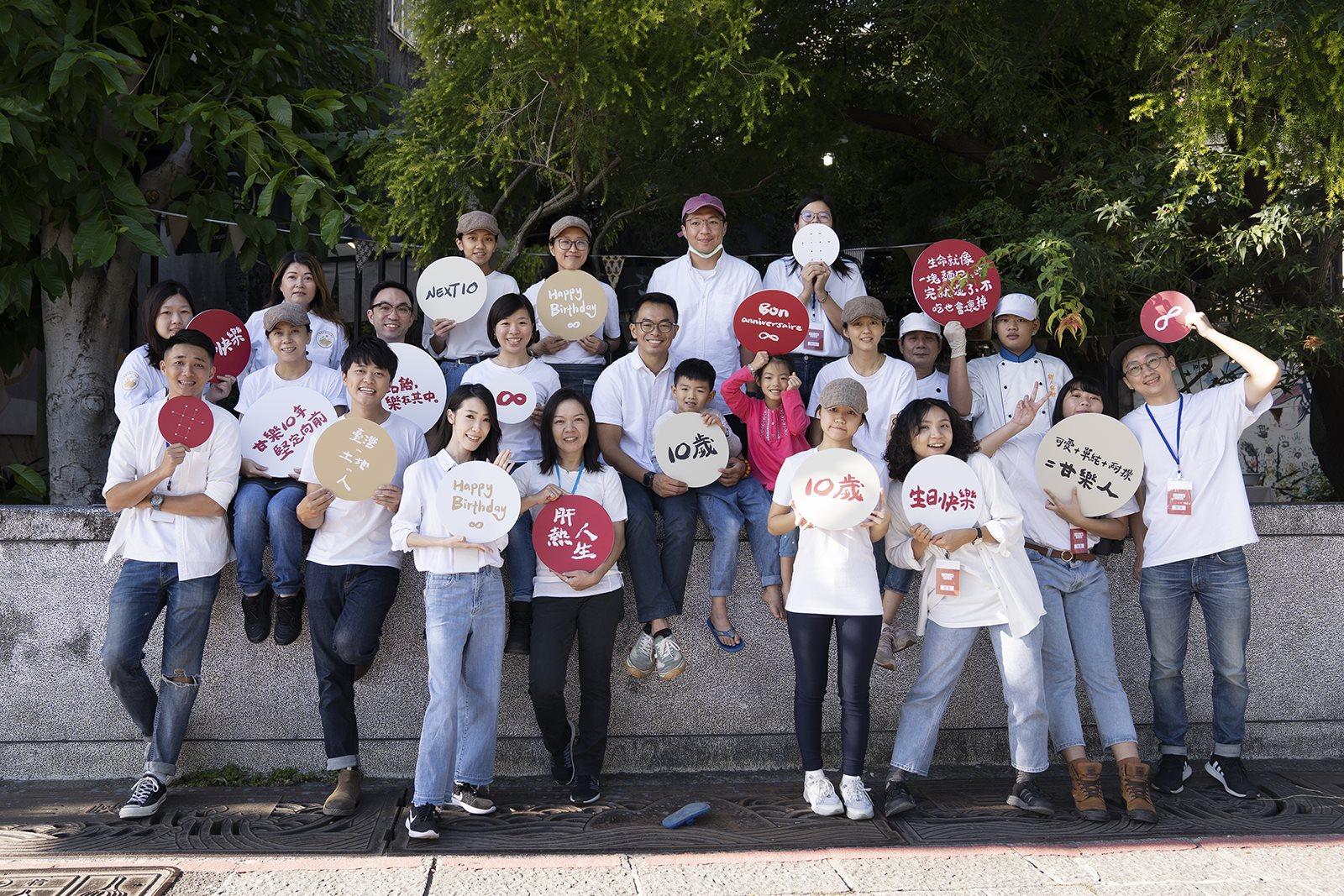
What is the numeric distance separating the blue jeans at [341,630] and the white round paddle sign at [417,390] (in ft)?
2.93

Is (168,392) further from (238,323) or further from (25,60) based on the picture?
(25,60)

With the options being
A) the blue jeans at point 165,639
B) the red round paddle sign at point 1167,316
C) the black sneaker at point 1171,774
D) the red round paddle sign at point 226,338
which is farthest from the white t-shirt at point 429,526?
the black sneaker at point 1171,774

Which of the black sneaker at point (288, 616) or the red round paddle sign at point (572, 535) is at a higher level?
the red round paddle sign at point (572, 535)

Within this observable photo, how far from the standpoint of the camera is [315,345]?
18.6ft

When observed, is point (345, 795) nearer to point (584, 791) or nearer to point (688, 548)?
point (584, 791)

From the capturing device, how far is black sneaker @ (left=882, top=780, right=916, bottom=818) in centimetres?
477

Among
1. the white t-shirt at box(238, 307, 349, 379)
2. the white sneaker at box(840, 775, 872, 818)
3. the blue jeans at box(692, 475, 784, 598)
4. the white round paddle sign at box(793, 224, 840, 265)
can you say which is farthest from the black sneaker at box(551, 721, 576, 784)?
the white round paddle sign at box(793, 224, 840, 265)

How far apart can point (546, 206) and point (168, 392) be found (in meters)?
2.94

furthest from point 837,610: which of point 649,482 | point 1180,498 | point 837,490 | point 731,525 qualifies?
point 1180,498

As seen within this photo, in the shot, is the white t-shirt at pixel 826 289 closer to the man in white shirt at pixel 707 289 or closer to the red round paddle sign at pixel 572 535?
the man in white shirt at pixel 707 289

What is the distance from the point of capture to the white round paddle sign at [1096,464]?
16.4ft

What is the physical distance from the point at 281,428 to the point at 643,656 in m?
1.94

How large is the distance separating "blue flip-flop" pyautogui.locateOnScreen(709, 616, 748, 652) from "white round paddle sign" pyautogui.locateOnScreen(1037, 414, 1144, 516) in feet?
5.27

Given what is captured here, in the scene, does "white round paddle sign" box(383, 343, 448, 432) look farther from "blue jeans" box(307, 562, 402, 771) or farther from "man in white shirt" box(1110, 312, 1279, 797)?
"man in white shirt" box(1110, 312, 1279, 797)
